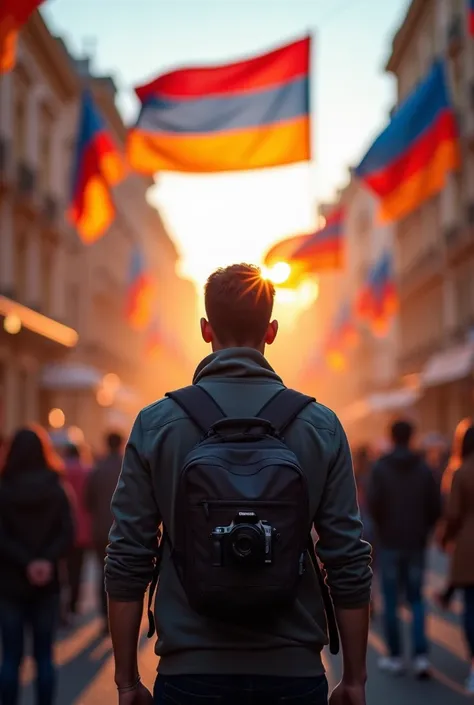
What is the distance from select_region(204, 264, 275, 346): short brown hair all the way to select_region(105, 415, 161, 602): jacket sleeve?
37 cm

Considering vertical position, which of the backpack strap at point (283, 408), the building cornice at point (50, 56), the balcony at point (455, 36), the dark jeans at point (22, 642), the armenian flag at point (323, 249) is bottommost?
the dark jeans at point (22, 642)

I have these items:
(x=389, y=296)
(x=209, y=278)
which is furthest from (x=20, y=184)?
(x=209, y=278)

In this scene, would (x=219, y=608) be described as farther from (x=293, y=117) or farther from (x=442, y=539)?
(x=293, y=117)

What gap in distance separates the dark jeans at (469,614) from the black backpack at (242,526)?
5.65m

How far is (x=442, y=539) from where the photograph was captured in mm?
8453

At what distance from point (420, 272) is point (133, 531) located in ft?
133

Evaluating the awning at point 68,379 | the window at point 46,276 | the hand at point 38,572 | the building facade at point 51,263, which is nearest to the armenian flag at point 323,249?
the building facade at point 51,263

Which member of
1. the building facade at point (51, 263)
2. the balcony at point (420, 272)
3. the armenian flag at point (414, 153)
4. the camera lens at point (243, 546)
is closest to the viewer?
the camera lens at point (243, 546)

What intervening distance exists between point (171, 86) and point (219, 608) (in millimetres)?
10689

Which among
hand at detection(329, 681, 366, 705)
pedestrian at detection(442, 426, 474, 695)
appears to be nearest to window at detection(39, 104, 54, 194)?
pedestrian at detection(442, 426, 474, 695)

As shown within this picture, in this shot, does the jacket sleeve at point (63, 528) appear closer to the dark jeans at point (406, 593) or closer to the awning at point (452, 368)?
the dark jeans at point (406, 593)

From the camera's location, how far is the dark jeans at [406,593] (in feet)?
28.7

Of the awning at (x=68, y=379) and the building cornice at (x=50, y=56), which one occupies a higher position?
the building cornice at (x=50, y=56)

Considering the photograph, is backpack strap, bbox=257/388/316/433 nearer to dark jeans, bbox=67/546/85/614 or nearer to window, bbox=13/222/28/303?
dark jeans, bbox=67/546/85/614
